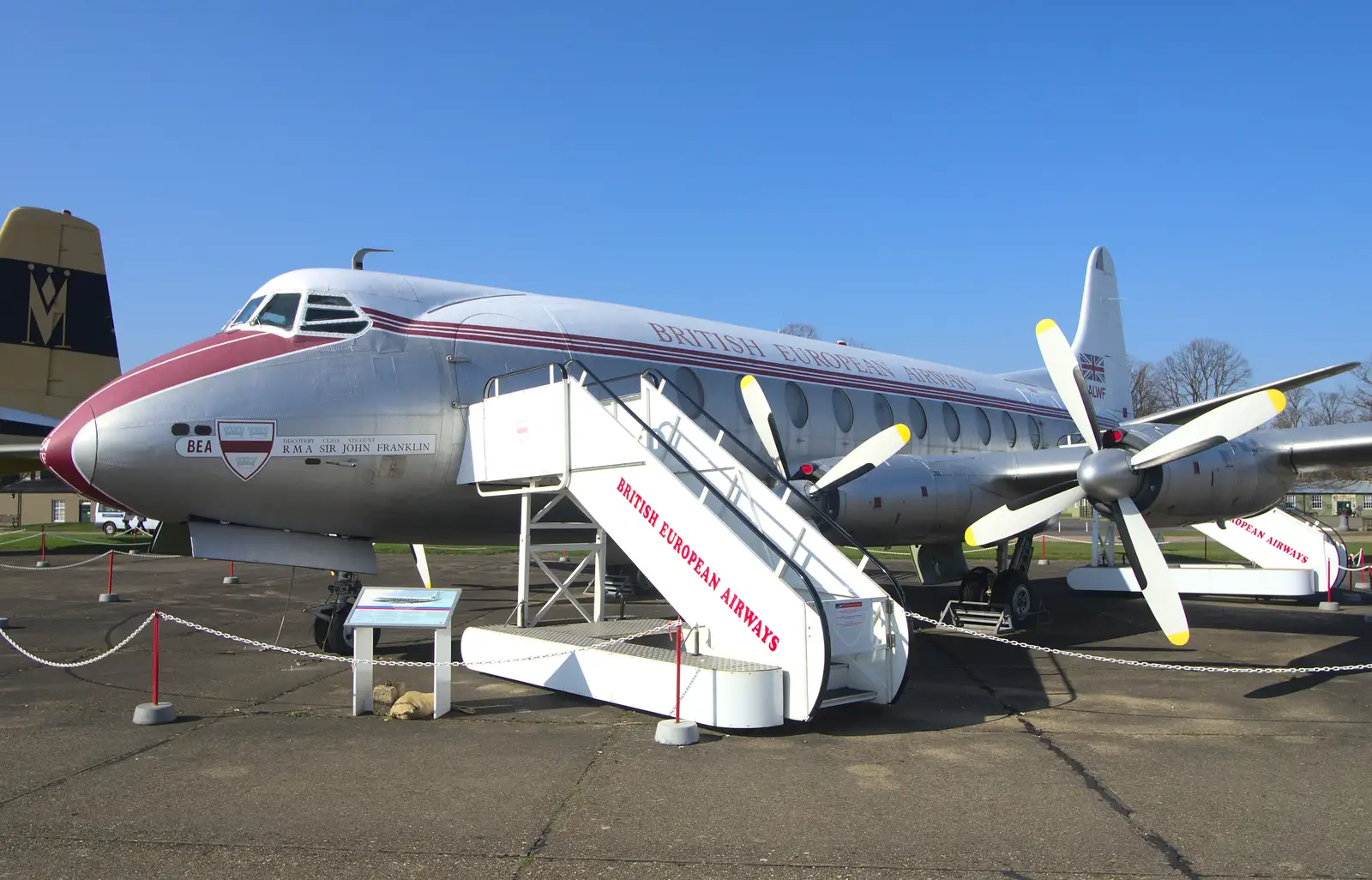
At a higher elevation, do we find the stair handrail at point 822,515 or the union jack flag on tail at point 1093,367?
the union jack flag on tail at point 1093,367

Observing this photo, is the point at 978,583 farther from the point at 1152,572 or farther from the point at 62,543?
the point at 62,543

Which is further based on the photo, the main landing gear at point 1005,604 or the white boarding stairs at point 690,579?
the main landing gear at point 1005,604

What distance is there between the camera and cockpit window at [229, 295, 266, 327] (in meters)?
12.1

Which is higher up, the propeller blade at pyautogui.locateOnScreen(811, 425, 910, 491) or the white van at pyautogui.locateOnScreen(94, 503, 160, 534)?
the propeller blade at pyautogui.locateOnScreen(811, 425, 910, 491)

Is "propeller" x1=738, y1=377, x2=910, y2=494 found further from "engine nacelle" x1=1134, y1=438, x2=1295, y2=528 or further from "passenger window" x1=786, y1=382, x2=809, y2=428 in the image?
"engine nacelle" x1=1134, y1=438, x2=1295, y2=528

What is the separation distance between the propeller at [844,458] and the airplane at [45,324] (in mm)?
22188

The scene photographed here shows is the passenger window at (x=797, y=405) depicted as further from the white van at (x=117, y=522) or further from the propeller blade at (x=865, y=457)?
the white van at (x=117, y=522)

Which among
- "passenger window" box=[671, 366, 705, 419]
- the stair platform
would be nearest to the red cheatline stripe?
"passenger window" box=[671, 366, 705, 419]

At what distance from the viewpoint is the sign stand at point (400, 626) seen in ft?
31.1

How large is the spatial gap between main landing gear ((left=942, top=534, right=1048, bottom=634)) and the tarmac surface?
10.7ft

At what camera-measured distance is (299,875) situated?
5.29 meters

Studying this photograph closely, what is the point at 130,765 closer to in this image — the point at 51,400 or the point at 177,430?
the point at 177,430

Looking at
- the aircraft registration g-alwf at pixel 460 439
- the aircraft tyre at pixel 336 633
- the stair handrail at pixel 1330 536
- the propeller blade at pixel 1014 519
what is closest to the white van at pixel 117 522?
the aircraft tyre at pixel 336 633

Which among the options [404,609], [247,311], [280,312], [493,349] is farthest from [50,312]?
[404,609]
